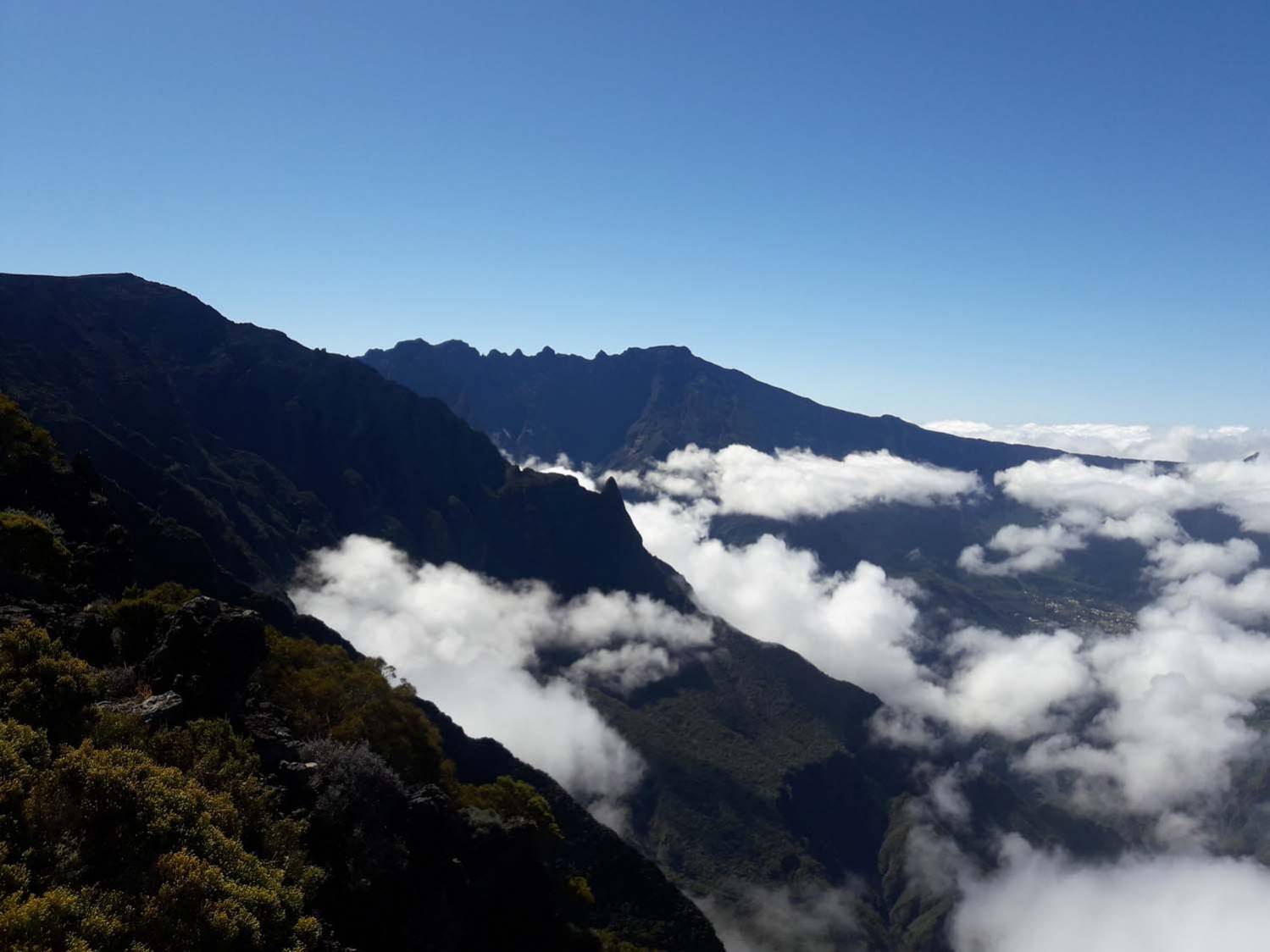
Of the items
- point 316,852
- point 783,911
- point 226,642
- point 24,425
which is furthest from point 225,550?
point 783,911

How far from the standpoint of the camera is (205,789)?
33.4 metres

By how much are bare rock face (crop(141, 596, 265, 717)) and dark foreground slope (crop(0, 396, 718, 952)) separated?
0.42 ft

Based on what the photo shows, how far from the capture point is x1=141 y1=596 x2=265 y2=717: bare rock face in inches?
1646

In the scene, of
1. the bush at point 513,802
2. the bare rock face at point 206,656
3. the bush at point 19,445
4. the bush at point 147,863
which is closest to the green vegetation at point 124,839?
the bush at point 147,863

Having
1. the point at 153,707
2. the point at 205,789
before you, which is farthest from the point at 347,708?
the point at 205,789

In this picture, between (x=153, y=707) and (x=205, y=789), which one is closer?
(x=205, y=789)

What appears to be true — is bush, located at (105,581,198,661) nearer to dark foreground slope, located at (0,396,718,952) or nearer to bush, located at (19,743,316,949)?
dark foreground slope, located at (0,396,718,952)

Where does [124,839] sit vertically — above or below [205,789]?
above

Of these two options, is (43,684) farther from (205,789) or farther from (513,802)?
(513,802)

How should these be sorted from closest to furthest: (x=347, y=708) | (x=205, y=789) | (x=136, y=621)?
(x=205, y=789) < (x=136, y=621) < (x=347, y=708)

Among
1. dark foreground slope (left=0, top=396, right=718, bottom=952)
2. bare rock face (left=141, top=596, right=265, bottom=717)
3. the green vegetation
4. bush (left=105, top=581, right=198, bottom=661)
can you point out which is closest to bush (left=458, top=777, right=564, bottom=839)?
dark foreground slope (left=0, top=396, right=718, bottom=952)

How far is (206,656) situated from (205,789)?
12690 mm

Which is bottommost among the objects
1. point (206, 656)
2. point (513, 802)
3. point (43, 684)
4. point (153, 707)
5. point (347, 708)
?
point (513, 802)

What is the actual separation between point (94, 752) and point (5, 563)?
2773 centimetres
